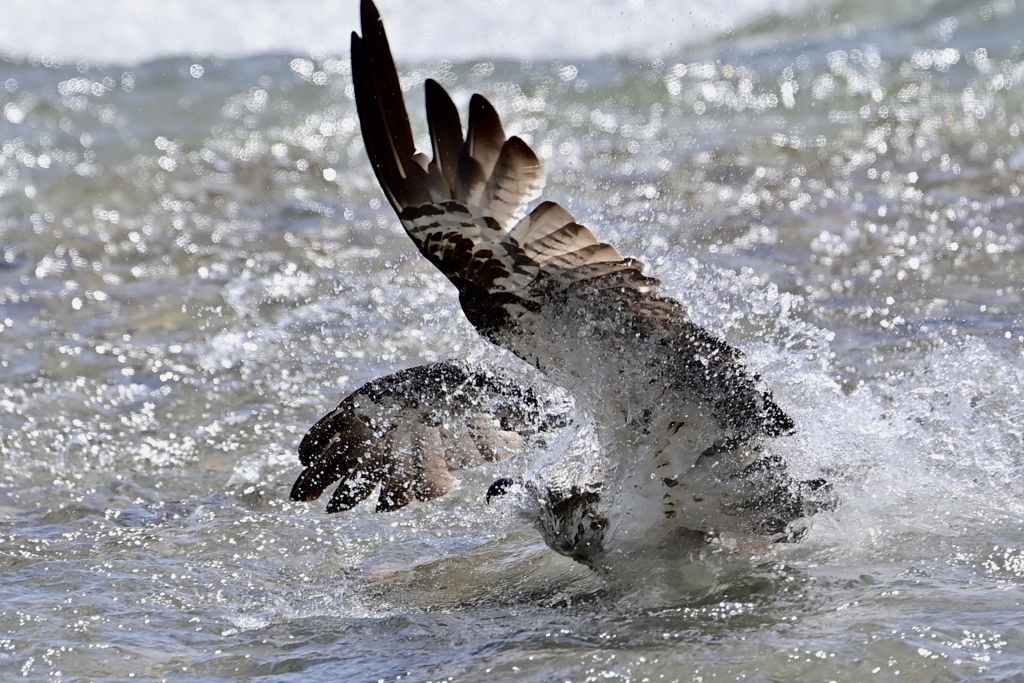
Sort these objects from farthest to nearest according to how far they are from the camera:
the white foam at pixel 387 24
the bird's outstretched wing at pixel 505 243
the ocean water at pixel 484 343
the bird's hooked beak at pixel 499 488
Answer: the white foam at pixel 387 24 < the bird's hooked beak at pixel 499 488 < the ocean water at pixel 484 343 < the bird's outstretched wing at pixel 505 243

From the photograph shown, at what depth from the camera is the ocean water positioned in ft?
12.1

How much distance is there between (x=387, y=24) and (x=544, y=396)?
1074cm

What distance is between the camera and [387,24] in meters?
14.3

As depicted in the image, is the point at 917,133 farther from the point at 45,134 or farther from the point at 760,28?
the point at 45,134

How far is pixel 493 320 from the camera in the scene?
3545 millimetres

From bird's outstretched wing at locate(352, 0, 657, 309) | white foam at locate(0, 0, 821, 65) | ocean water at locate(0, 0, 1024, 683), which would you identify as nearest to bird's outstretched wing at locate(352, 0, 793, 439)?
bird's outstretched wing at locate(352, 0, 657, 309)

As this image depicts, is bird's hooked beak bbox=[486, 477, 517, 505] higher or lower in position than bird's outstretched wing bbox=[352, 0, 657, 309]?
lower

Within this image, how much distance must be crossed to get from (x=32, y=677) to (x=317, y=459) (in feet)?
3.43

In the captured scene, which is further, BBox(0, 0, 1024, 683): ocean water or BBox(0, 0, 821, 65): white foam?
BBox(0, 0, 821, 65): white foam

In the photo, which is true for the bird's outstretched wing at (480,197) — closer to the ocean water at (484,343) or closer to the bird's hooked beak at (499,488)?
the bird's hooked beak at (499,488)

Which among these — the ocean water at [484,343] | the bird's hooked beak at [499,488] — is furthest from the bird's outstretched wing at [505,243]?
the ocean water at [484,343]

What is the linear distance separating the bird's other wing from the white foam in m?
9.11

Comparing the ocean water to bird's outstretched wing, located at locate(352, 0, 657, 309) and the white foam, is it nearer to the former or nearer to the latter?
the white foam

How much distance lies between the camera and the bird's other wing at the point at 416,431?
4.15 metres
